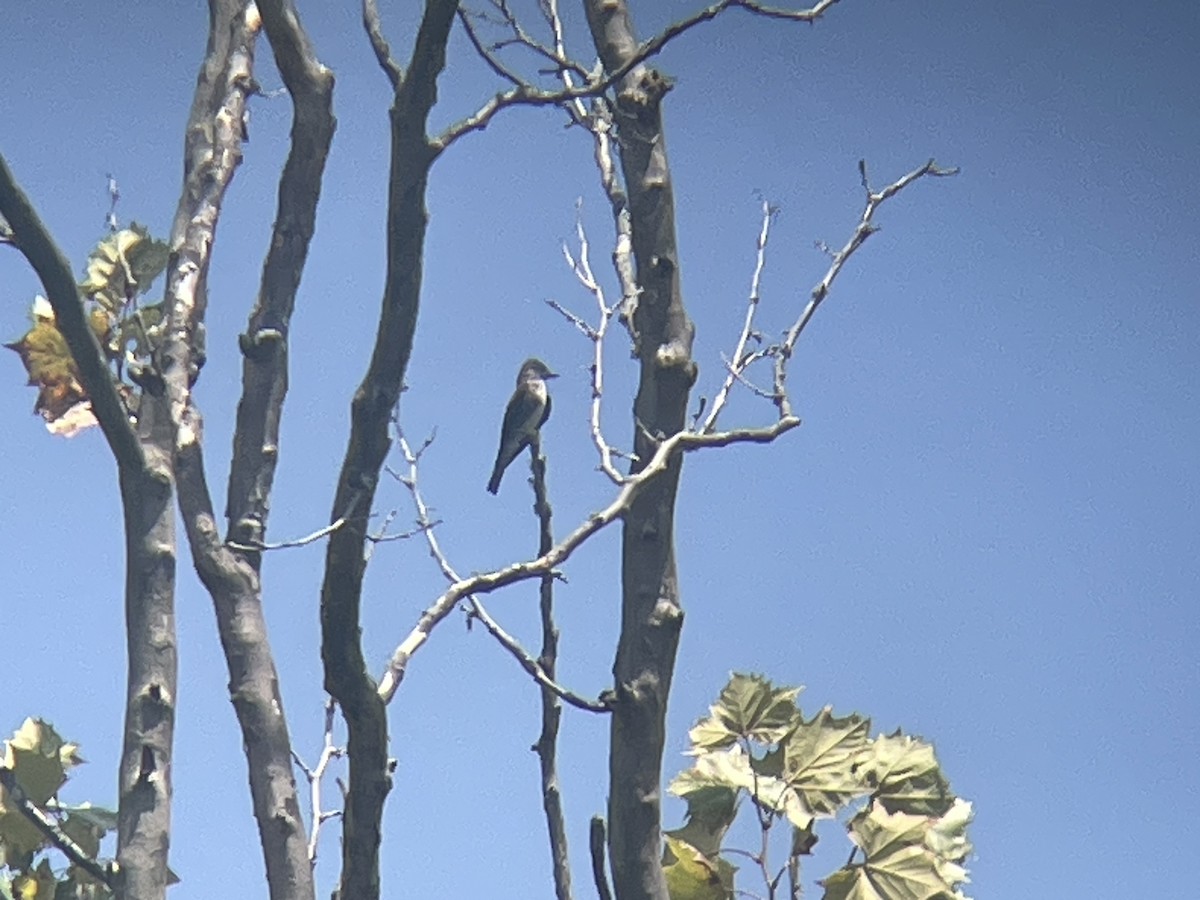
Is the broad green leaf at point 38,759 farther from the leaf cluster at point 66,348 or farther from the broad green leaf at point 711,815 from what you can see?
the broad green leaf at point 711,815

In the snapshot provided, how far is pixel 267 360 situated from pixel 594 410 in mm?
1099

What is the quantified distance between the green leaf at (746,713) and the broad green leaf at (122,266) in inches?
75.4

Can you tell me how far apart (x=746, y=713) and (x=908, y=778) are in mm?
381

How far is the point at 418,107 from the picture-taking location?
3.10 meters

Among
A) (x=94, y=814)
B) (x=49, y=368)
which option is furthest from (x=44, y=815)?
(x=49, y=368)

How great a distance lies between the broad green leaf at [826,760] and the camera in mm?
3408

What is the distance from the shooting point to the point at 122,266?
14.2 feet

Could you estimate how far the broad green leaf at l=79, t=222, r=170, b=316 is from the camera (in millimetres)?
4375

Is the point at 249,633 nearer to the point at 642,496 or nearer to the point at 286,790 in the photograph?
the point at 286,790

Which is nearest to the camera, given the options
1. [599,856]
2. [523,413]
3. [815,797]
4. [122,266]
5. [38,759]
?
[599,856]

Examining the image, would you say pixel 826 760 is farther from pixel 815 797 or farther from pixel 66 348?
pixel 66 348

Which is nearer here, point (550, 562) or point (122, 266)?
point (550, 562)

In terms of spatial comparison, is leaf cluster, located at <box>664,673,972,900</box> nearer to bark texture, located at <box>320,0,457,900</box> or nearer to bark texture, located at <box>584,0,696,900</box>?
bark texture, located at <box>584,0,696,900</box>

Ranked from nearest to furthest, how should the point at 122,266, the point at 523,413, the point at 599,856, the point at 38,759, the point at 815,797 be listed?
the point at 599,856
the point at 815,797
the point at 38,759
the point at 122,266
the point at 523,413
